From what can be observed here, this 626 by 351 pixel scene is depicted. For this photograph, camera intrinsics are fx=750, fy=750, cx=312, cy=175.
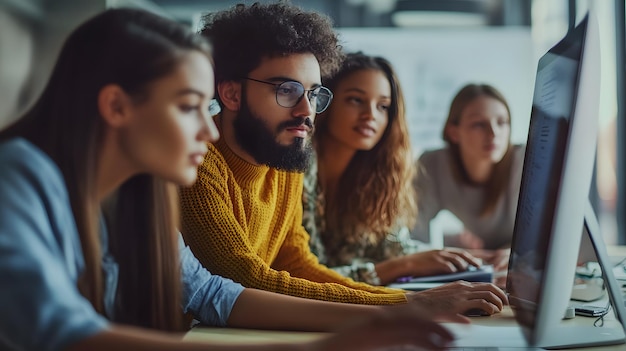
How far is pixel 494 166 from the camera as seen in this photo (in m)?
2.21

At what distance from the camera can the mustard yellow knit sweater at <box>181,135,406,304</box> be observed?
1.04 metres

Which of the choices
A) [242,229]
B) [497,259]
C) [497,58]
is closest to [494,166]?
[497,259]

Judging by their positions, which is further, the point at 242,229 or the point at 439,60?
the point at 439,60

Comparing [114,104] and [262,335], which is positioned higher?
[114,104]

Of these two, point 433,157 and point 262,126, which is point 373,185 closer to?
point 262,126

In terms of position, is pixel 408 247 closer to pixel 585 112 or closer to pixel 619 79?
pixel 585 112

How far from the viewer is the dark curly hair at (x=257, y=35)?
112cm

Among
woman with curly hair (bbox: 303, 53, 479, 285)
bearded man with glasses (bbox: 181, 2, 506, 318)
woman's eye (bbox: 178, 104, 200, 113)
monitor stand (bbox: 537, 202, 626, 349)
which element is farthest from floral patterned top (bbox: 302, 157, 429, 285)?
woman's eye (bbox: 178, 104, 200, 113)

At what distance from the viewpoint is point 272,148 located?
114 cm

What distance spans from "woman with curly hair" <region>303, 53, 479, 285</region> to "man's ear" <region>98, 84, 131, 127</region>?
0.77m

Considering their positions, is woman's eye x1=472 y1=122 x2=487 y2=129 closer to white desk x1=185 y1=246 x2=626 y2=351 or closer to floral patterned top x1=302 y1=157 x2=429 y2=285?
floral patterned top x1=302 y1=157 x2=429 y2=285

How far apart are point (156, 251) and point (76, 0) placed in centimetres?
140

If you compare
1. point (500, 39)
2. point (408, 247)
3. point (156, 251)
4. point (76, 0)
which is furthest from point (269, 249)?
point (500, 39)

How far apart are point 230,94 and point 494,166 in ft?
4.13
